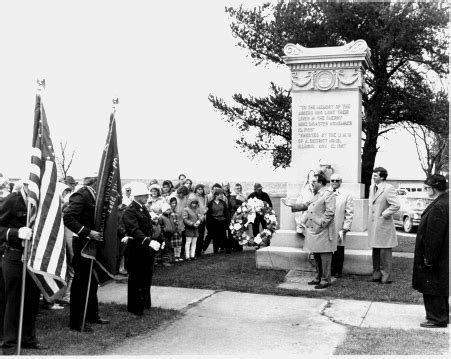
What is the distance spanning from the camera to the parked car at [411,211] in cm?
2218

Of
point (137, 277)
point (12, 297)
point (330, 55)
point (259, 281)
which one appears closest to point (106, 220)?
point (137, 277)

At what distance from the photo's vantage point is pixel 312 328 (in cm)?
662

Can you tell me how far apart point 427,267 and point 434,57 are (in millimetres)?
20109

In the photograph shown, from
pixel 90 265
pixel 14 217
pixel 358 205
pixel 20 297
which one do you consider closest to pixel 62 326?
pixel 90 265

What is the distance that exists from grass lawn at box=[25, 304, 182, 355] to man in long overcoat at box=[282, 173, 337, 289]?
289 centimetres

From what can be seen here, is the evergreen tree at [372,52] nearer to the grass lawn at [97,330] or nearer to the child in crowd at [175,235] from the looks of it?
the child in crowd at [175,235]

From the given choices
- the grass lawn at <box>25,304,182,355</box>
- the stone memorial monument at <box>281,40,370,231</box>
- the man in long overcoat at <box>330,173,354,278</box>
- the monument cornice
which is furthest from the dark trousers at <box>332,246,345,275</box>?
the grass lawn at <box>25,304,182,355</box>

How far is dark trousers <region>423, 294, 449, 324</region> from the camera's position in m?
6.76

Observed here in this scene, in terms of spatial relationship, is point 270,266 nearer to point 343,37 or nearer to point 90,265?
point 90,265

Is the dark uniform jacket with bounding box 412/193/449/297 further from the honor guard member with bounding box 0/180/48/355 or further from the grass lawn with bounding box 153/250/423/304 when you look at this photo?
the honor guard member with bounding box 0/180/48/355

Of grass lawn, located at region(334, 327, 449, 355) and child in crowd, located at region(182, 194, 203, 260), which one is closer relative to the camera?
grass lawn, located at region(334, 327, 449, 355)

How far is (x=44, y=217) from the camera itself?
18.4 feet

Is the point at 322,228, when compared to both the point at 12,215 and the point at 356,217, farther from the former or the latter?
the point at 12,215

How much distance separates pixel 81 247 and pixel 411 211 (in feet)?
60.8
